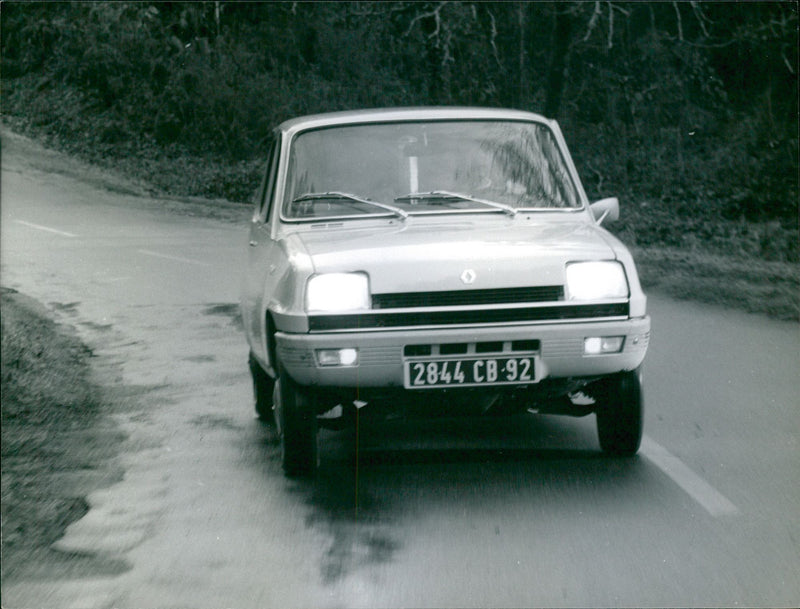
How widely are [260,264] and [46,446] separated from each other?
1.50 metres

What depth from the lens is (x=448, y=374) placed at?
5.78 meters

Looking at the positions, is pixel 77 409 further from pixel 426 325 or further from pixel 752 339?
pixel 752 339

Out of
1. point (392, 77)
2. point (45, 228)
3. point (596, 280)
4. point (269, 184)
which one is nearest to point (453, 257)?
point (596, 280)

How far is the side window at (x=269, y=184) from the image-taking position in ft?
24.2

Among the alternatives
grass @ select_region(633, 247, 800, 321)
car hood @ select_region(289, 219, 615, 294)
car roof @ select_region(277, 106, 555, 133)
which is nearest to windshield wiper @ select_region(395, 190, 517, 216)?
car roof @ select_region(277, 106, 555, 133)

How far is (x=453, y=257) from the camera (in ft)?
19.4

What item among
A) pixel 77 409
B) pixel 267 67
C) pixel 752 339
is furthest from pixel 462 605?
pixel 267 67

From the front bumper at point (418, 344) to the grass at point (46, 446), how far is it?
1.17 meters

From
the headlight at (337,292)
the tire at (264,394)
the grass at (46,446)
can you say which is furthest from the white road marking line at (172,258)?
the headlight at (337,292)

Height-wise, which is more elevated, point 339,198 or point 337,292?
point 339,198

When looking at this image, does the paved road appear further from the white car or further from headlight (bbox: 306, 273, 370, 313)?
headlight (bbox: 306, 273, 370, 313)

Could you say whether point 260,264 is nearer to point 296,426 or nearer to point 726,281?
point 296,426

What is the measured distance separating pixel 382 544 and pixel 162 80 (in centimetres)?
3100

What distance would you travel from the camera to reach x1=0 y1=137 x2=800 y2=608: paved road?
4.54 meters
